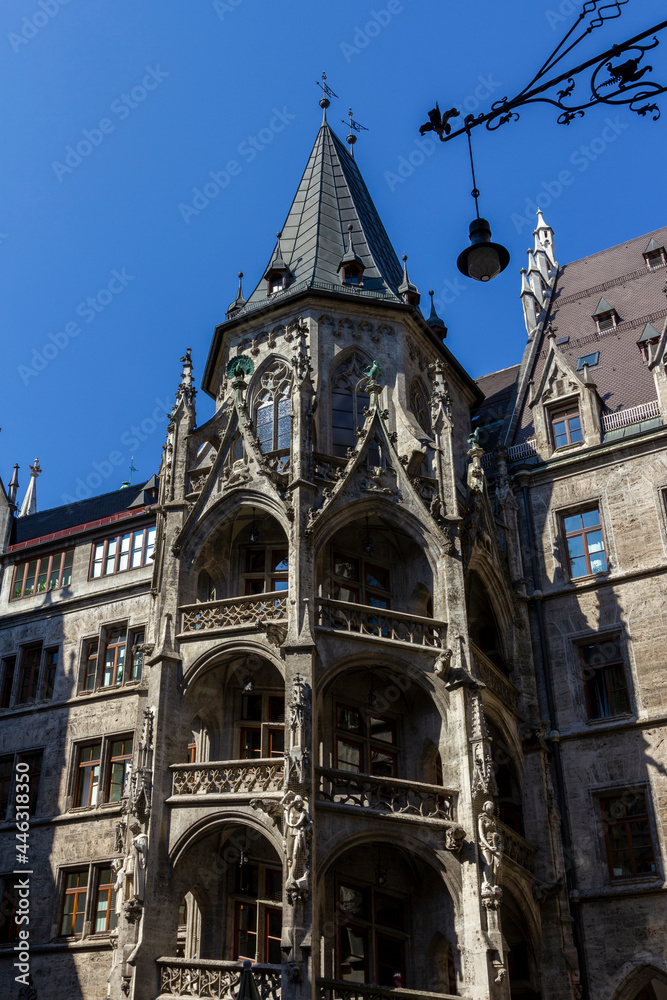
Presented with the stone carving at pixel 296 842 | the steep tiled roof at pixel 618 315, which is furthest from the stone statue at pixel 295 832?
the steep tiled roof at pixel 618 315

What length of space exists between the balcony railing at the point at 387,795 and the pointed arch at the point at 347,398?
364 inches

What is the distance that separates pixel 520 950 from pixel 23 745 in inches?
588

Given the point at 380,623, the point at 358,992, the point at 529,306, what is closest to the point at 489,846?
the point at 358,992

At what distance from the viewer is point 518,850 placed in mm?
25531

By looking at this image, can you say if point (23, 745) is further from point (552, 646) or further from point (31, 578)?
point (552, 646)

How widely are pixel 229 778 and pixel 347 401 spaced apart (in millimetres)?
11233

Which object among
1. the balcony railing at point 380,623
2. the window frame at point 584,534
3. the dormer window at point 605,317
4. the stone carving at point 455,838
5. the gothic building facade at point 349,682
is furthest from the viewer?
the dormer window at point 605,317

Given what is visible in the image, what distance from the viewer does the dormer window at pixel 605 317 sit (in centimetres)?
3619

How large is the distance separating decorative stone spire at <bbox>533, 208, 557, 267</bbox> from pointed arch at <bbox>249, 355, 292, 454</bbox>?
589 inches

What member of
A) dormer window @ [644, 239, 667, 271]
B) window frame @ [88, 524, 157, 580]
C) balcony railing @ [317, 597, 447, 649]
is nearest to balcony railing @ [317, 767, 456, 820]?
balcony railing @ [317, 597, 447, 649]

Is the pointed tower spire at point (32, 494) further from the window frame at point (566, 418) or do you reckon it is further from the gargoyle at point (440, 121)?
the gargoyle at point (440, 121)

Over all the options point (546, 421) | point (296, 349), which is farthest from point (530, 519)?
point (296, 349)

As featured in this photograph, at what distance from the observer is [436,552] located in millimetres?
26609

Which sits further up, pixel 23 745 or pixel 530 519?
pixel 530 519
